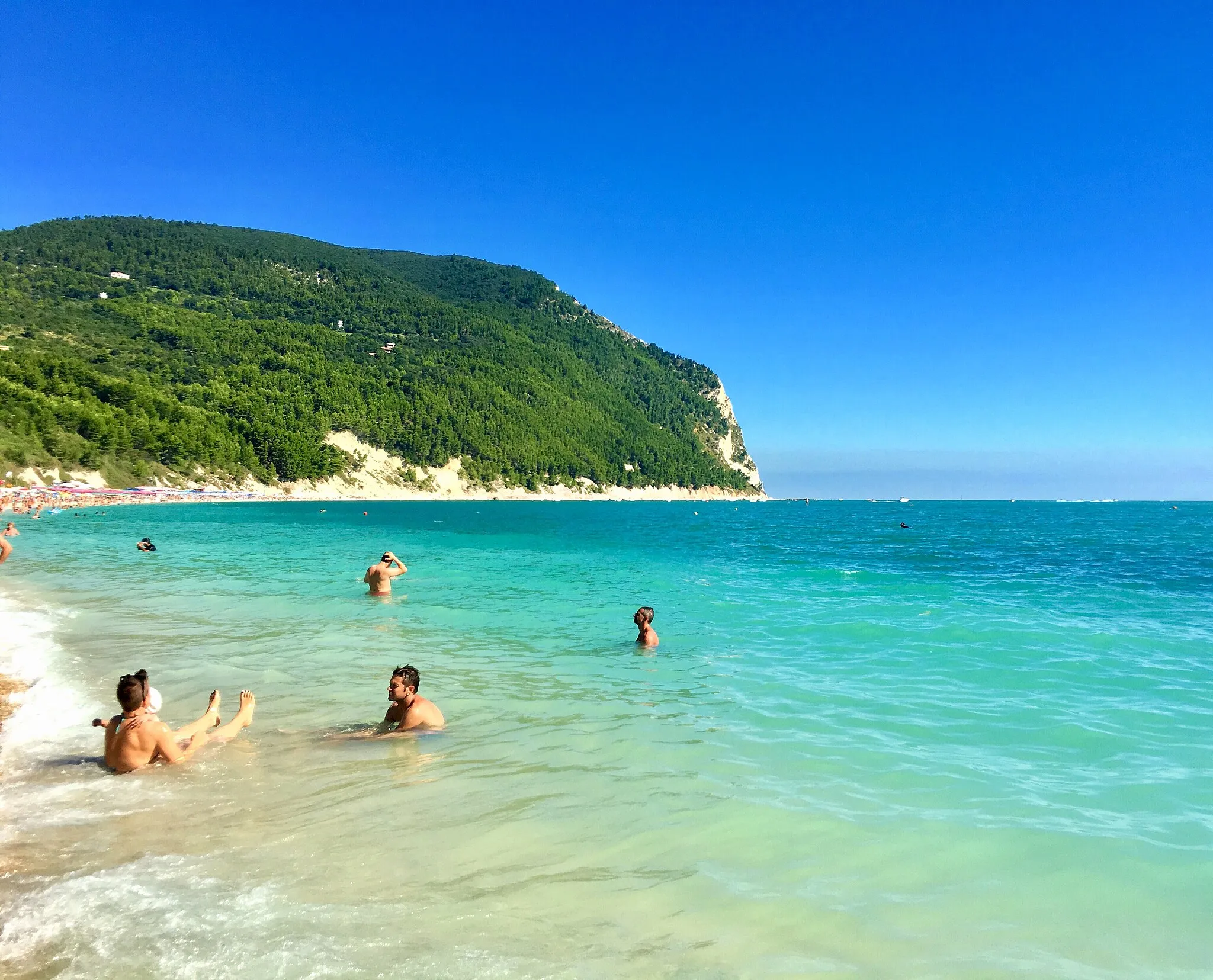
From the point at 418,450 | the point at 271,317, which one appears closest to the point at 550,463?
the point at 418,450

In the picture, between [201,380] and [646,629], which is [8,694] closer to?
[646,629]

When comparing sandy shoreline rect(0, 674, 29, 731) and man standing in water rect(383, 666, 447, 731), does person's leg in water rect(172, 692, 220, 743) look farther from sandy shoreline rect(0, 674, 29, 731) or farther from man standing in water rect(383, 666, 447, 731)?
sandy shoreline rect(0, 674, 29, 731)

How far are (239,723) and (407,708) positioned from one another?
1.90 meters

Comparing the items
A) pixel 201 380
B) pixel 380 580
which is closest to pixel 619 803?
pixel 380 580

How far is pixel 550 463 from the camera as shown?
19250 cm

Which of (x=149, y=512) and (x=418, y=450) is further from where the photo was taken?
(x=418, y=450)

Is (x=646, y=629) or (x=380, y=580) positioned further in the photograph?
(x=380, y=580)

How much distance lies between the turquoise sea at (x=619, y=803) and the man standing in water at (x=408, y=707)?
321 millimetres

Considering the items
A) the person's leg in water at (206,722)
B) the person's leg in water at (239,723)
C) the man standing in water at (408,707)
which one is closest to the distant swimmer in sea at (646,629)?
the man standing in water at (408,707)

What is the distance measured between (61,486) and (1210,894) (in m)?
97.8

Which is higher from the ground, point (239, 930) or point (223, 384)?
point (223, 384)

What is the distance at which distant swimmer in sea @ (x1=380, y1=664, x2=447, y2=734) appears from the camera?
28.8 feet

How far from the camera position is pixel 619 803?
693cm

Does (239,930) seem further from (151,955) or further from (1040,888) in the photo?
(1040,888)
